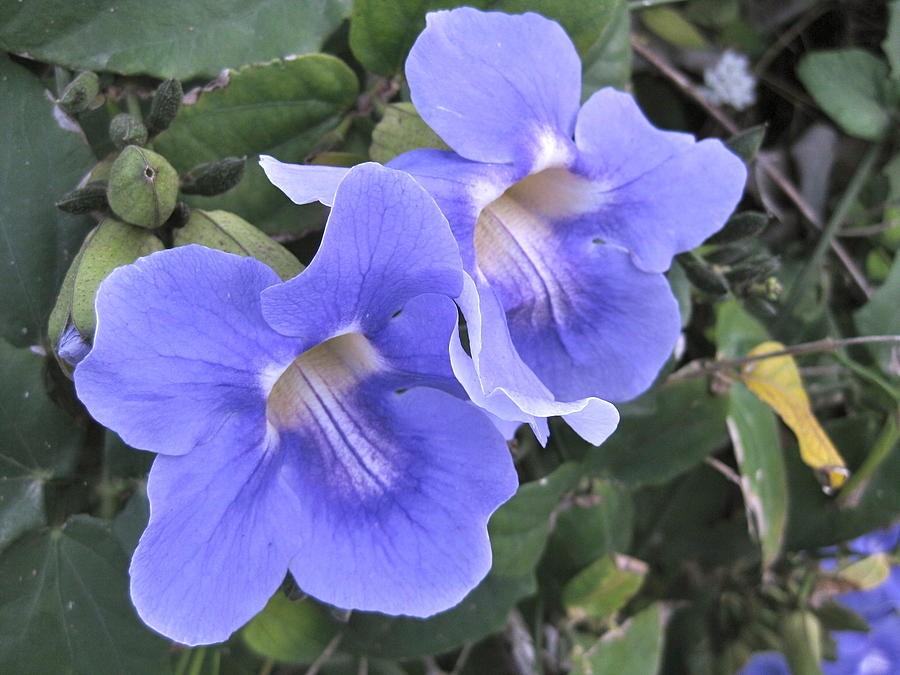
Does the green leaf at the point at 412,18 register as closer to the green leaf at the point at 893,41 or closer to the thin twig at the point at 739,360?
the thin twig at the point at 739,360

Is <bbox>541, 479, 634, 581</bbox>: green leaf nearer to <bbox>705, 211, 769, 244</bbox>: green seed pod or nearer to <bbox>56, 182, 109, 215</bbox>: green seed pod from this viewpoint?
<bbox>705, 211, 769, 244</bbox>: green seed pod

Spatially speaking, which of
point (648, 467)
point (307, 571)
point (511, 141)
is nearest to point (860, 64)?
point (648, 467)

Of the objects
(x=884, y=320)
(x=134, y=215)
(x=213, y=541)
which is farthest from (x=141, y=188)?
(x=884, y=320)

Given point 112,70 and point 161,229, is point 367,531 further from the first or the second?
point 112,70

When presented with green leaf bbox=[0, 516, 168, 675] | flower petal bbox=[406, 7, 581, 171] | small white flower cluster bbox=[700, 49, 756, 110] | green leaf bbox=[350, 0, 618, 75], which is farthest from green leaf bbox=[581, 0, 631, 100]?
green leaf bbox=[0, 516, 168, 675]

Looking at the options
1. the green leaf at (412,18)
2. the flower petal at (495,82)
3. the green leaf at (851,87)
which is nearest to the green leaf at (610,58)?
the green leaf at (412,18)

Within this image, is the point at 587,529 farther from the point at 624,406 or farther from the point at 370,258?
the point at 370,258
